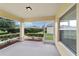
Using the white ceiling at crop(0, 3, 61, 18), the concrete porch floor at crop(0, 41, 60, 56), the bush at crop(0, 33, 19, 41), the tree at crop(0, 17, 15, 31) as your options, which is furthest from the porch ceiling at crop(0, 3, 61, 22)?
the concrete porch floor at crop(0, 41, 60, 56)

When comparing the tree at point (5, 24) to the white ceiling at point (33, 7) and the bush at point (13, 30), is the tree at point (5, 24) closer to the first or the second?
the bush at point (13, 30)

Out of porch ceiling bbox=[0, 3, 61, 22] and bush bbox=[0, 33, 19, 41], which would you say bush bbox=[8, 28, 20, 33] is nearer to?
bush bbox=[0, 33, 19, 41]

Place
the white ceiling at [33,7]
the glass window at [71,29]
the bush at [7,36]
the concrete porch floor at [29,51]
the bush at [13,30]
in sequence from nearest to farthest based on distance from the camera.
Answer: the glass window at [71,29]
the white ceiling at [33,7]
the concrete porch floor at [29,51]
the bush at [7,36]
the bush at [13,30]

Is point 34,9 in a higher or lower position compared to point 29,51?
higher

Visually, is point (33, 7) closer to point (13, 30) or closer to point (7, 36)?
point (7, 36)

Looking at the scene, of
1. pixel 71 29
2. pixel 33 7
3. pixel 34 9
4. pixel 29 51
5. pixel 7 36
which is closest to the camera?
pixel 71 29

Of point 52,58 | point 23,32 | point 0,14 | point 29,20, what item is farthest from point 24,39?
point 52,58

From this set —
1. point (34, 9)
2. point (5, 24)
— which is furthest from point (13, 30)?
point (34, 9)

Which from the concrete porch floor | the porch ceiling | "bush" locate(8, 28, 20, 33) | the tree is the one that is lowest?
the concrete porch floor

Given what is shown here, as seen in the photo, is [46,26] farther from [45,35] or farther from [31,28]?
[31,28]

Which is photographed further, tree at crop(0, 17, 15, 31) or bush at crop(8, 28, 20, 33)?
bush at crop(8, 28, 20, 33)

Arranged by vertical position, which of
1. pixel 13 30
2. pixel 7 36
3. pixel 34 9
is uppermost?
pixel 34 9

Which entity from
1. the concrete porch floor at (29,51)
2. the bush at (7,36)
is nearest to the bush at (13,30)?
the bush at (7,36)

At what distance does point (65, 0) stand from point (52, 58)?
928 mm
